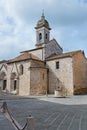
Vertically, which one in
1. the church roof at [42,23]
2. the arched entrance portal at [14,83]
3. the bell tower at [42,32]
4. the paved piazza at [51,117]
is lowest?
the paved piazza at [51,117]

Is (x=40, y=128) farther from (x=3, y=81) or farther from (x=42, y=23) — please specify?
(x=42, y=23)

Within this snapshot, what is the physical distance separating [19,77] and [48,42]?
9060 millimetres

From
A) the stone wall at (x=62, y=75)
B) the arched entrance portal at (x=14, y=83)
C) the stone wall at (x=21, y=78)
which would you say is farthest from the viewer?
the arched entrance portal at (x=14, y=83)

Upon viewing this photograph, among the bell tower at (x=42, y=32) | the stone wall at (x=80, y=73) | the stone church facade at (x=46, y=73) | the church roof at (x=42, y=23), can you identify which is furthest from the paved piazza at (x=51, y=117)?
the church roof at (x=42, y=23)

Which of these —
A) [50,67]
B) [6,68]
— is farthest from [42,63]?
[6,68]

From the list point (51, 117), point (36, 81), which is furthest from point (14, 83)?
point (51, 117)

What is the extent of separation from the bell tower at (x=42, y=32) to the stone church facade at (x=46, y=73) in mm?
2418

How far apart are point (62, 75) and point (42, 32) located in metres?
11.9

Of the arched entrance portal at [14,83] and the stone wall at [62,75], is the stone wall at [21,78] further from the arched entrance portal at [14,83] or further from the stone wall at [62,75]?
the stone wall at [62,75]

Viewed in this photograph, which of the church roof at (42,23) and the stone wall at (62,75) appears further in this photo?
the church roof at (42,23)

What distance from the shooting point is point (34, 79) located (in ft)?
116

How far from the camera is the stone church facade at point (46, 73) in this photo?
115ft

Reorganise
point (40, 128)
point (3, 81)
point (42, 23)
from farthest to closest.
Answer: point (42, 23), point (3, 81), point (40, 128)

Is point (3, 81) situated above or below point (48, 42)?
below
